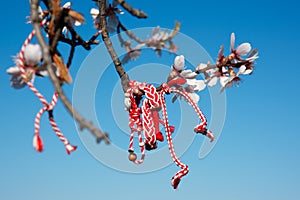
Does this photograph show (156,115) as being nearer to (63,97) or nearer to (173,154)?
(173,154)

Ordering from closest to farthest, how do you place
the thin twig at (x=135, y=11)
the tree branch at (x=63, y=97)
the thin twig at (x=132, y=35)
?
1. the tree branch at (x=63, y=97)
2. the thin twig at (x=135, y=11)
3. the thin twig at (x=132, y=35)

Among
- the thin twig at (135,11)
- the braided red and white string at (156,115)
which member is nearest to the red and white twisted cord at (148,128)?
the braided red and white string at (156,115)

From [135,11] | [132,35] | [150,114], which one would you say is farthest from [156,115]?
[135,11]

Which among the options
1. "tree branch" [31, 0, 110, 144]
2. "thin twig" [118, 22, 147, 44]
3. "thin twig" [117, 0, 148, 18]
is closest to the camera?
"tree branch" [31, 0, 110, 144]

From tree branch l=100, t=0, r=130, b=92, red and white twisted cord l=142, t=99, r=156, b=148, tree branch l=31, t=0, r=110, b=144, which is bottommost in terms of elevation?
tree branch l=31, t=0, r=110, b=144

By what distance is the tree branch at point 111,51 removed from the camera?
521 millimetres

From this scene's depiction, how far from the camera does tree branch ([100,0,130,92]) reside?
521 mm

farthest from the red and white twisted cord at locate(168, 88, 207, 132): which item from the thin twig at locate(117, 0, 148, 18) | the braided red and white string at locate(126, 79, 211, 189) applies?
the thin twig at locate(117, 0, 148, 18)

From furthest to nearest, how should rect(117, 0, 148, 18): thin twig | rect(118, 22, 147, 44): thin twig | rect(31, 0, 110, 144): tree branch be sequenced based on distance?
rect(118, 22, 147, 44): thin twig → rect(117, 0, 148, 18): thin twig → rect(31, 0, 110, 144): tree branch

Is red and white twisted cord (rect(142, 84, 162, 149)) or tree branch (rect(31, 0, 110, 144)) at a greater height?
red and white twisted cord (rect(142, 84, 162, 149))

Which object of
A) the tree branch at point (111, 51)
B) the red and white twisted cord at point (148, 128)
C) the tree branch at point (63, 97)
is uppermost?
the tree branch at point (111, 51)

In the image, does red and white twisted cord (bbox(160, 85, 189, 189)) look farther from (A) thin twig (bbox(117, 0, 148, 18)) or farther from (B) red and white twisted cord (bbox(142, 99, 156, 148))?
(A) thin twig (bbox(117, 0, 148, 18))

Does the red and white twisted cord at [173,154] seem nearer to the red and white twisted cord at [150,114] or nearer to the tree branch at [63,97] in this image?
the red and white twisted cord at [150,114]

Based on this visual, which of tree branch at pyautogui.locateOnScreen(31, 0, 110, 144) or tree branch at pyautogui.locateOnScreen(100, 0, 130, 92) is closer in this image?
tree branch at pyautogui.locateOnScreen(31, 0, 110, 144)
